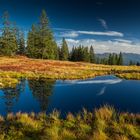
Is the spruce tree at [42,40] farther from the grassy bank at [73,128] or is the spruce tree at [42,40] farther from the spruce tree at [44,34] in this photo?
the grassy bank at [73,128]

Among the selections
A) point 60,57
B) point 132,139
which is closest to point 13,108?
point 132,139

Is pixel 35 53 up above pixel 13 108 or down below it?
above

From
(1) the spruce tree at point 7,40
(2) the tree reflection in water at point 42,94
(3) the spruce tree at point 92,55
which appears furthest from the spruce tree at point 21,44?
(2) the tree reflection in water at point 42,94

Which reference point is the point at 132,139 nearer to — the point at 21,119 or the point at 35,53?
the point at 21,119

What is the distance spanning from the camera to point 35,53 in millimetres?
74312

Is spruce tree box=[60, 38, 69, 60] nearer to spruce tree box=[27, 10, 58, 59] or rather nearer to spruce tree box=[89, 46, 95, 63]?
spruce tree box=[89, 46, 95, 63]

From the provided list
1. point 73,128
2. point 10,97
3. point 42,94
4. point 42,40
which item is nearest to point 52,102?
point 42,94

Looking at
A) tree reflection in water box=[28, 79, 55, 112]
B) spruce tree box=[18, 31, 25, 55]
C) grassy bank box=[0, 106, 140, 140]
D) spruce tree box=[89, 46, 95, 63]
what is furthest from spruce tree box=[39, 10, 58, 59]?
grassy bank box=[0, 106, 140, 140]

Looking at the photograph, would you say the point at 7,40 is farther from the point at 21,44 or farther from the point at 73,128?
the point at 73,128

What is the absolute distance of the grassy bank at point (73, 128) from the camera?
914cm

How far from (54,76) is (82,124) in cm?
2322

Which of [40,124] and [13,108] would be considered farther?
[13,108]

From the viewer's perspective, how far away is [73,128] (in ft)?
34.4

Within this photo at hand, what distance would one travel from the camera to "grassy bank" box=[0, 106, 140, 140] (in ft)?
30.0
